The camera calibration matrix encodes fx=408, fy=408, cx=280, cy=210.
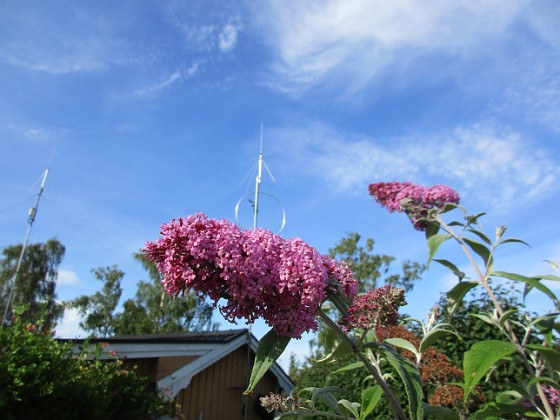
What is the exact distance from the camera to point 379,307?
1631 millimetres

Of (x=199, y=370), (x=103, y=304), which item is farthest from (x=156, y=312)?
(x=199, y=370)

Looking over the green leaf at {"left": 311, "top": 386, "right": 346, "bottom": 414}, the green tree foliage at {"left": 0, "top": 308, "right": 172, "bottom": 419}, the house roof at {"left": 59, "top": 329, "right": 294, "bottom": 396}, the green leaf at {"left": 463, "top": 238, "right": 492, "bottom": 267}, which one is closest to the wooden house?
the house roof at {"left": 59, "top": 329, "right": 294, "bottom": 396}

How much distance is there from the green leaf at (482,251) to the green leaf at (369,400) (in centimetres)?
151

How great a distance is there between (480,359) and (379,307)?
389 mm

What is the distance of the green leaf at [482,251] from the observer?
2.71 meters

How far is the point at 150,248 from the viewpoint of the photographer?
1.43 metres

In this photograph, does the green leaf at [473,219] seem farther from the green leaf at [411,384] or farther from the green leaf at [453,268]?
the green leaf at [411,384]

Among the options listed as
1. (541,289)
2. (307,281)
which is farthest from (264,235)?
(541,289)

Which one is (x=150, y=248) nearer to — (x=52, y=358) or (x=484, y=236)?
(x=484, y=236)

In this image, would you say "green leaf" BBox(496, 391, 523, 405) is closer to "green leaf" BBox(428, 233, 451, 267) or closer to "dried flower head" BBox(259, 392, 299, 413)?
"green leaf" BBox(428, 233, 451, 267)

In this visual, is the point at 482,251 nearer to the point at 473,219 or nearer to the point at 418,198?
the point at 473,219

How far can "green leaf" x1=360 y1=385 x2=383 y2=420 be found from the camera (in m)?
1.51

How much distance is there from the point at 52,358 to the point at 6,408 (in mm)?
718

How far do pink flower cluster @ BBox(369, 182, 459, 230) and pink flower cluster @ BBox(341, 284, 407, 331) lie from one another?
194cm
